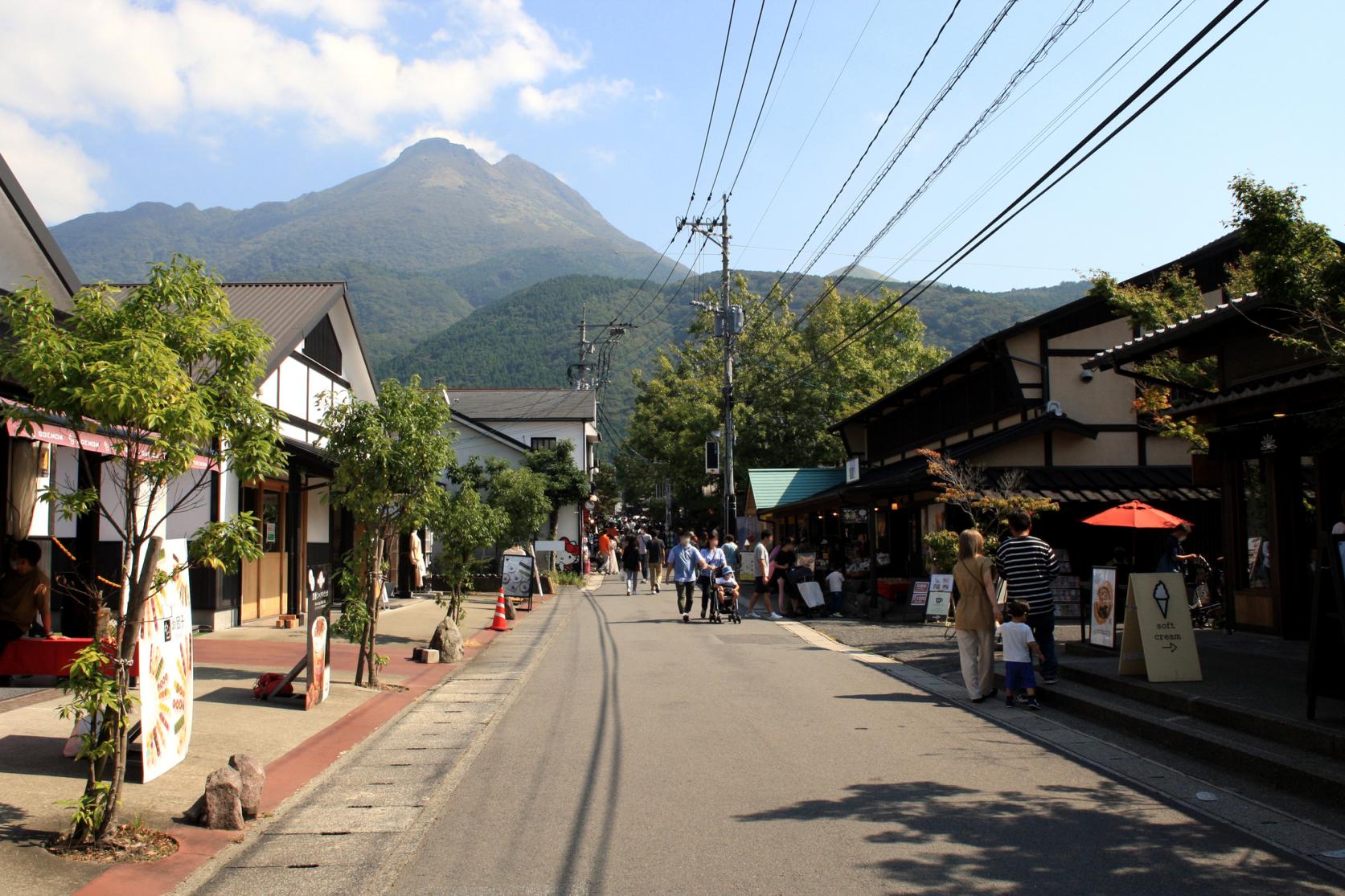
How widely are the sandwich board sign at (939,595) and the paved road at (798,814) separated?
30.0 ft

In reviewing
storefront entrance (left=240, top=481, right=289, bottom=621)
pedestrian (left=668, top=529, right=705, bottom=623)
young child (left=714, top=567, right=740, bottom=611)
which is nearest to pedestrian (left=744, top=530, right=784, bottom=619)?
young child (left=714, top=567, right=740, bottom=611)

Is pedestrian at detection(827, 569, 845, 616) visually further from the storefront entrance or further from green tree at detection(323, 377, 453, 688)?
green tree at detection(323, 377, 453, 688)

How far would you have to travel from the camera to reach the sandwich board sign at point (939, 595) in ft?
65.6

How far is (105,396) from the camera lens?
18.4ft

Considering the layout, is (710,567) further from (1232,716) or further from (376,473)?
(1232,716)

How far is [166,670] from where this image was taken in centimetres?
702

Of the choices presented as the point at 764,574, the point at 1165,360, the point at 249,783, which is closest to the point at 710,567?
the point at 764,574

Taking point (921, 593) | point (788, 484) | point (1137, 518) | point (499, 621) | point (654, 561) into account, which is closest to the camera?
point (1137, 518)

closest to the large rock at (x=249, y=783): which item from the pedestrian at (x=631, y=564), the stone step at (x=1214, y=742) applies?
the stone step at (x=1214, y=742)

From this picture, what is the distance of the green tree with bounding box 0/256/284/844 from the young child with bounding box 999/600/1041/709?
7.13m

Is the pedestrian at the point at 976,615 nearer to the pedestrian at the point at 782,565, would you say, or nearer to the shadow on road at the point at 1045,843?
the shadow on road at the point at 1045,843

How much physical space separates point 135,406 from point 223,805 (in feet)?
7.82

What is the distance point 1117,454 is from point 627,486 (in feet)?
161

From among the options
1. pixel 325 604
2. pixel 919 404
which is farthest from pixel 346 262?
pixel 325 604
